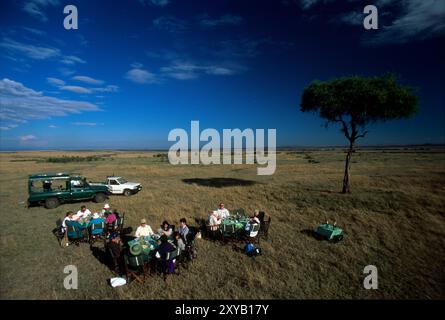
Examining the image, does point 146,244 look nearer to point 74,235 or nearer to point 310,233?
point 74,235

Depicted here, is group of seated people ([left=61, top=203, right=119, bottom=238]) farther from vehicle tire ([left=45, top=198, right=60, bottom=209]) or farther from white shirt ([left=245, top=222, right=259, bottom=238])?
vehicle tire ([left=45, top=198, right=60, bottom=209])

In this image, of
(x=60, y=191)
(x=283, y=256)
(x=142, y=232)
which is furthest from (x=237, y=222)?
(x=60, y=191)

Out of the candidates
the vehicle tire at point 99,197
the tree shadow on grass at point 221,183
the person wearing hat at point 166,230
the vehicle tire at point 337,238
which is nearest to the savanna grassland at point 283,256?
the vehicle tire at point 337,238

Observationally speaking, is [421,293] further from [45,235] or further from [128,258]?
[45,235]

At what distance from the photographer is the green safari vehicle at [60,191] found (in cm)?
1524

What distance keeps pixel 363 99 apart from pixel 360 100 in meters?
0.21

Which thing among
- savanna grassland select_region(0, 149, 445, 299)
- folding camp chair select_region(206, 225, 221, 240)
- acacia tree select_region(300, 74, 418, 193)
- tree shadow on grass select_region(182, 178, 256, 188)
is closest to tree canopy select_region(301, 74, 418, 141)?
acacia tree select_region(300, 74, 418, 193)

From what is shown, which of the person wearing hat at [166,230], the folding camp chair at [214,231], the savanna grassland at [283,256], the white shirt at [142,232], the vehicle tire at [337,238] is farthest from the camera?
the folding camp chair at [214,231]

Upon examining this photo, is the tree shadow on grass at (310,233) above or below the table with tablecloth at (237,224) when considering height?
below

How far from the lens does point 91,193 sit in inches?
665

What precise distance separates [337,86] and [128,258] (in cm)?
1938

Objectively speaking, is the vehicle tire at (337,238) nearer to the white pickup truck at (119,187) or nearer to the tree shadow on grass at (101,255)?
the tree shadow on grass at (101,255)

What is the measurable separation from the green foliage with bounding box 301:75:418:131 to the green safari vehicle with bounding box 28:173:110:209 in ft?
59.3
